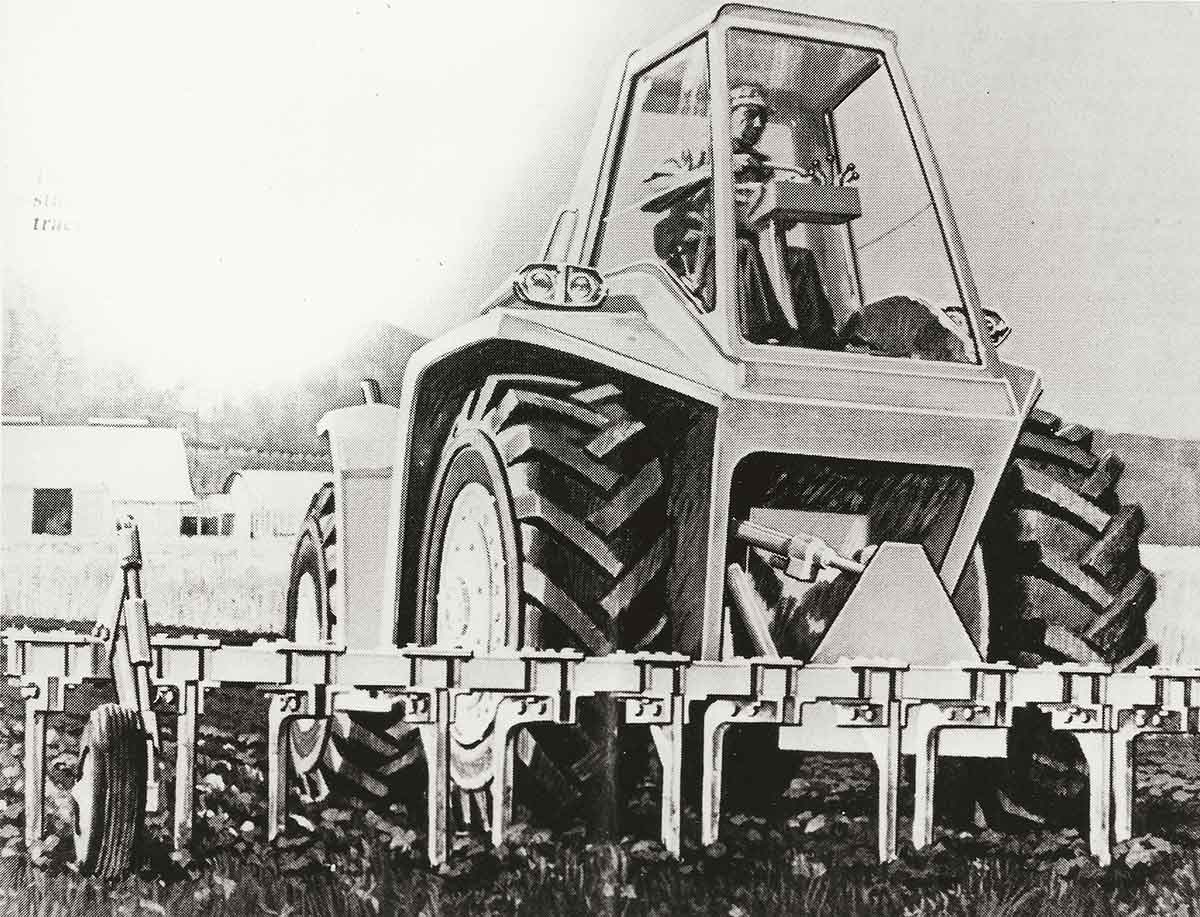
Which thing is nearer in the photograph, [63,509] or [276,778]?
[276,778]

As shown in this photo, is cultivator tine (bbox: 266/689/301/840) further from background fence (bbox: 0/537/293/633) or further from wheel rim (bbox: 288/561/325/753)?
wheel rim (bbox: 288/561/325/753)

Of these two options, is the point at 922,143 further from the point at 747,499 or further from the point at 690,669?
the point at 690,669

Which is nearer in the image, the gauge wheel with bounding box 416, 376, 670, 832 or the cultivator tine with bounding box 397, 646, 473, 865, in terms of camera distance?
the cultivator tine with bounding box 397, 646, 473, 865

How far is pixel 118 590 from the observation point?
14.7ft

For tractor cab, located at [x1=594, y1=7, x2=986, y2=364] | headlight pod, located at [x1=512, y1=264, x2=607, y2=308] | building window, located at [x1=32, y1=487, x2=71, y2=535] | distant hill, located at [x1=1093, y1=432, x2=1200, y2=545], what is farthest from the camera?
distant hill, located at [x1=1093, y1=432, x2=1200, y2=545]

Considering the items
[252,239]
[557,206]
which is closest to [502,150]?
[557,206]

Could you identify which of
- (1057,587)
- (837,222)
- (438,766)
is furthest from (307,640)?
(1057,587)

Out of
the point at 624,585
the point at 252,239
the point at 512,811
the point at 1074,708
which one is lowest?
the point at 512,811

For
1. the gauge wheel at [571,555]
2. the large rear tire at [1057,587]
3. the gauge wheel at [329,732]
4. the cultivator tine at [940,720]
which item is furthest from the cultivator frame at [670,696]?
the gauge wheel at [329,732]

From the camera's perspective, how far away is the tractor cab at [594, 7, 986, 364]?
4.58 metres

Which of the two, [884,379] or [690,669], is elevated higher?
[884,379]

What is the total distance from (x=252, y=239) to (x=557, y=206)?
102 centimetres

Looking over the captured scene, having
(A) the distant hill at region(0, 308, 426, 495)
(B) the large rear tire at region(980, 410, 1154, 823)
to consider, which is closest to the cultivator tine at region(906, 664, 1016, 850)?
(B) the large rear tire at region(980, 410, 1154, 823)

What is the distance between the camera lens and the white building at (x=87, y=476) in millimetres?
4902
